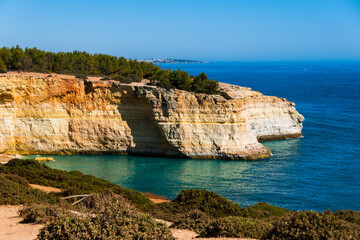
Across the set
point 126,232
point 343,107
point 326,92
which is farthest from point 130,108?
point 326,92

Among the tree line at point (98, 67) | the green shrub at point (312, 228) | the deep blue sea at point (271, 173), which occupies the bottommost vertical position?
the deep blue sea at point (271, 173)

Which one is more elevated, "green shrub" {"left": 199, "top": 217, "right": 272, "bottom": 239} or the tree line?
the tree line

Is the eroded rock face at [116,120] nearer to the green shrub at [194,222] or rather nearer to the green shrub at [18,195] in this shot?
the green shrub at [18,195]

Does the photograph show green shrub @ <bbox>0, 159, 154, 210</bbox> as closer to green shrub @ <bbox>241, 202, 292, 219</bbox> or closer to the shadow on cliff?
green shrub @ <bbox>241, 202, 292, 219</bbox>

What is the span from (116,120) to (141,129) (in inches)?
97.5

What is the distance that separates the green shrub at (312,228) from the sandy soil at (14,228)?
6870mm

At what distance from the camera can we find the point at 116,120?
3653cm

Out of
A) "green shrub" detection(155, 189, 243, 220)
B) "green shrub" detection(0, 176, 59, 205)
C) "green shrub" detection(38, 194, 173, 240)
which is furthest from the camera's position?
"green shrub" detection(155, 189, 243, 220)

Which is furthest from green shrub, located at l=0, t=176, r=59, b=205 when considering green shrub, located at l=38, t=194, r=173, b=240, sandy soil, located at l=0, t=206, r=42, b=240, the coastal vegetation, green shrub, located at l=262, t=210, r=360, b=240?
green shrub, located at l=262, t=210, r=360, b=240

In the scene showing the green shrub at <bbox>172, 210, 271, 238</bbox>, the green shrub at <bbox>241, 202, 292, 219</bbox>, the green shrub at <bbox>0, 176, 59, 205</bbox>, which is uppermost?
the green shrub at <bbox>172, 210, 271, 238</bbox>

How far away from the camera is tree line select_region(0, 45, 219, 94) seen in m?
38.7

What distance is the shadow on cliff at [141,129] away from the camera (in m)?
36.5

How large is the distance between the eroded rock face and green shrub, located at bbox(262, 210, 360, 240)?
81.7ft

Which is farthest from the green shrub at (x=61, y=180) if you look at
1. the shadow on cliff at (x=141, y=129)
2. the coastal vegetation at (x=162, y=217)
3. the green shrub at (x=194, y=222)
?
the shadow on cliff at (x=141, y=129)
